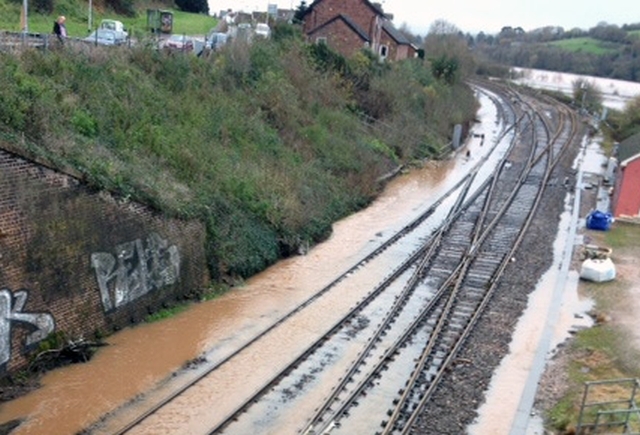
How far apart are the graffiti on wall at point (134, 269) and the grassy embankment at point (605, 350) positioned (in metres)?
Result: 9.60

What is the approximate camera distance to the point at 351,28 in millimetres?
52188

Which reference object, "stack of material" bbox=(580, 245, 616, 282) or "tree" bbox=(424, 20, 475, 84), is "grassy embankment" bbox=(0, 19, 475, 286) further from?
"tree" bbox=(424, 20, 475, 84)


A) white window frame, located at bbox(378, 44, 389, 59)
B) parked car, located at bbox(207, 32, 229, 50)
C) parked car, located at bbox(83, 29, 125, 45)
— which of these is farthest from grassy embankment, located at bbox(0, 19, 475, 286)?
white window frame, located at bbox(378, 44, 389, 59)

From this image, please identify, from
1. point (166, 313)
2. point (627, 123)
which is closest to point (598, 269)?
point (166, 313)

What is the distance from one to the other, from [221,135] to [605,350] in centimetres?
1475

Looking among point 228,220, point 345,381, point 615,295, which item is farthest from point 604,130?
point 345,381

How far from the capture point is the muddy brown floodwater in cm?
1385

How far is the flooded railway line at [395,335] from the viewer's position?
14.1m

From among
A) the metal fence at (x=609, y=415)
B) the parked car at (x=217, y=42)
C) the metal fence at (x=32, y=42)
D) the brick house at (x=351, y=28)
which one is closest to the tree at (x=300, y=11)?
the brick house at (x=351, y=28)

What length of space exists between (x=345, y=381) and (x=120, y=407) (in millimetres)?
4598

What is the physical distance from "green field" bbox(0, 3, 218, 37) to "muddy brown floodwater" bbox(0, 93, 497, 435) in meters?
12.6

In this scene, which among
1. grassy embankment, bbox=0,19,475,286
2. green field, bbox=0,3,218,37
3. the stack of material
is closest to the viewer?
grassy embankment, bbox=0,19,475,286

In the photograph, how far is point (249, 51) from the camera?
33719mm

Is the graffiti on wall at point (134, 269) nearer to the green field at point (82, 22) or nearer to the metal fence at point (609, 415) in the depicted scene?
the metal fence at point (609, 415)
